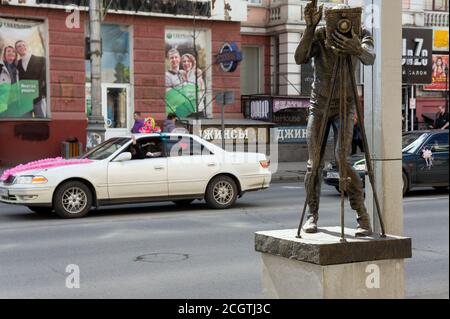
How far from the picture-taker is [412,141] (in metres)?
16.5

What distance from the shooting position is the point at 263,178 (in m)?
14.3

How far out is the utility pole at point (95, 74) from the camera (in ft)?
59.7

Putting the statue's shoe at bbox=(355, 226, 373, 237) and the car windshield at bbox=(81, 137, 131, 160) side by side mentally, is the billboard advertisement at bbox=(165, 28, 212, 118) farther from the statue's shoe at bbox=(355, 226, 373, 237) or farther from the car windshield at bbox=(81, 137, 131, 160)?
the statue's shoe at bbox=(355, 226, 373, 237)

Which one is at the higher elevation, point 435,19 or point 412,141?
point 435,19

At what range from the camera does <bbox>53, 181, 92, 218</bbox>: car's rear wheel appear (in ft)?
40.5

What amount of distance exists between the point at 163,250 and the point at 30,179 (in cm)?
403

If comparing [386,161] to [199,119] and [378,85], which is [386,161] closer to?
[378,85]

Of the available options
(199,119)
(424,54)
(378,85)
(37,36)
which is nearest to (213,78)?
(199,119)

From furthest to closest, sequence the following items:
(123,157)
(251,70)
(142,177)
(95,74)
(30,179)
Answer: (251,70)
(95,74)
(142,177)
(123,157)
(30,179)

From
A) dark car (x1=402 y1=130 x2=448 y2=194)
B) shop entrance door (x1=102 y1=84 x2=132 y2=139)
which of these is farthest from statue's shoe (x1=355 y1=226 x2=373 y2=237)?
shop entrance door (x1=102 y1=84 x2=132 y2=139)

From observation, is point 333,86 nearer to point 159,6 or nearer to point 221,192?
point 221,192

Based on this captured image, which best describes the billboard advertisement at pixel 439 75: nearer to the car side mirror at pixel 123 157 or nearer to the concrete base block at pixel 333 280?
the car side mirror at pixel 123 157

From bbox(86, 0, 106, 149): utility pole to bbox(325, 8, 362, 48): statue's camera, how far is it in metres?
14.2

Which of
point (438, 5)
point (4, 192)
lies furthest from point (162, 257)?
point (438, 5)
